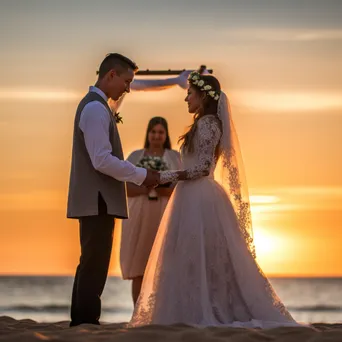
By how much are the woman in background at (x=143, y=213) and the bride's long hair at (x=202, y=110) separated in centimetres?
214

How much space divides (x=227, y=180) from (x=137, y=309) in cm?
134

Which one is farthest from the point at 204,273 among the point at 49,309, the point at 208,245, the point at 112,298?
the point at 112,298

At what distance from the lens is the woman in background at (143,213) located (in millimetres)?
10453

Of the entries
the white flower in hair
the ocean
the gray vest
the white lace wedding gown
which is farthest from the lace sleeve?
the ocean

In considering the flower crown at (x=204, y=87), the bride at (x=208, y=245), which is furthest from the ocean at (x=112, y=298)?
the flower crown at (x=204, y=87)

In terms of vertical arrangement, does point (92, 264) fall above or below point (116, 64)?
below

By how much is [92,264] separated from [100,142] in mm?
949

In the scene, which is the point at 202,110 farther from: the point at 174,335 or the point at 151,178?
the point at 174,335

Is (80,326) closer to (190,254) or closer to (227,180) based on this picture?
(190,254)

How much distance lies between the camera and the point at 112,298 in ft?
115

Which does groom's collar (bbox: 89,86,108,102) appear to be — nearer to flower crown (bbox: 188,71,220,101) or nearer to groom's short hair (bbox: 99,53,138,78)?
groom's short hair (bbox: 99,53,138,78)

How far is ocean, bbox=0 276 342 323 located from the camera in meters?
25.6

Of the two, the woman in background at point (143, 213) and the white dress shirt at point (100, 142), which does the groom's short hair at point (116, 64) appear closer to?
the white dress shirt at point (100, 142)

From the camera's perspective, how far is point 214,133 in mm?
8156
